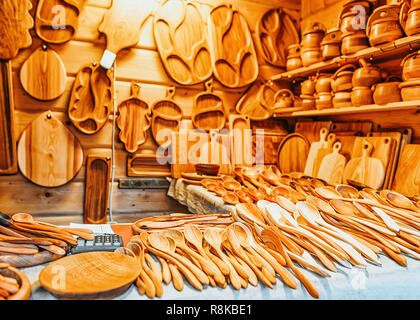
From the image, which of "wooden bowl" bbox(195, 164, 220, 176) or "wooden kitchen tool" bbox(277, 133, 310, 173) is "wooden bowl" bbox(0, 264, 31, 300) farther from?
"wooden kitchen tool" bbox(277, 133, 310, 173)

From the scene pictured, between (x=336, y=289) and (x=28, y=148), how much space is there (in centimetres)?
193

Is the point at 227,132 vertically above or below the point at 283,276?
above

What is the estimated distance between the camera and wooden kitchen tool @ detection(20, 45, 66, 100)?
1.95m

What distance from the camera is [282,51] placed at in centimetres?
261

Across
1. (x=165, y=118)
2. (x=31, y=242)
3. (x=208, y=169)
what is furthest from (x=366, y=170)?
(x=31, y=242)

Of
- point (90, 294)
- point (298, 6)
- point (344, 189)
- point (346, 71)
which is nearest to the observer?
point (90, 294)

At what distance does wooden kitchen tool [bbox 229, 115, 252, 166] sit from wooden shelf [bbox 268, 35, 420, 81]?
1.68 feet

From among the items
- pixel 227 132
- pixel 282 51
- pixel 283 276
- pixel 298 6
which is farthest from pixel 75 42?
pixel 283 276

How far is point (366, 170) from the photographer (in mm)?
1765

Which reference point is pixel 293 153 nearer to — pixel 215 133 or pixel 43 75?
pixel 215 133

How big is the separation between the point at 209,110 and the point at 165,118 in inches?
13.6

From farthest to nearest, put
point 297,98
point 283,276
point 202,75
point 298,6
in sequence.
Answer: point 298,6 → point 297,98 → point 202,75 → point 283,276
